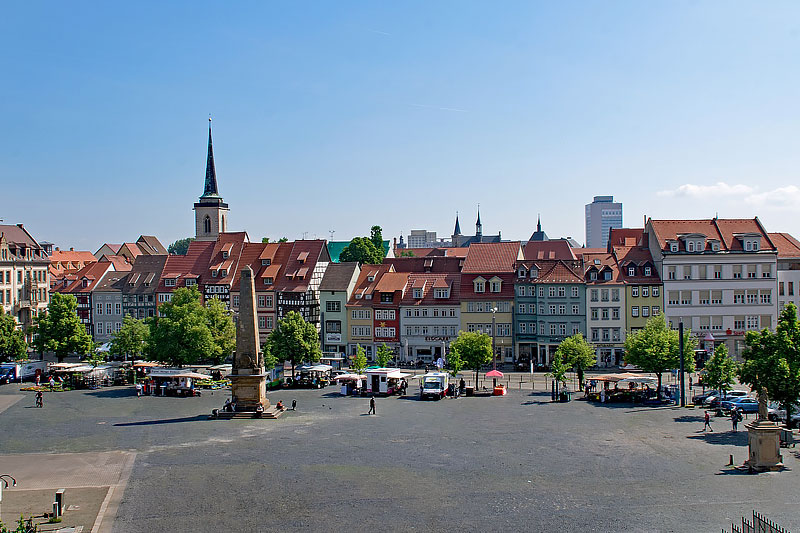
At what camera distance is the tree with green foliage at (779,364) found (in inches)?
1478

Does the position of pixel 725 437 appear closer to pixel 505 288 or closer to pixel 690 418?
pixel 690 418

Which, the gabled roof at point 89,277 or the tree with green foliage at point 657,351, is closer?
the tree with green foliage at point 657,351

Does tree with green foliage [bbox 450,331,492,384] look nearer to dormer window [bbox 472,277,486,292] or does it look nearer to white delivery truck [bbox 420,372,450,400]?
white delivery truck [bbox 420,372,450,400]

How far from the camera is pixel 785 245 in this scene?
78.0 metres

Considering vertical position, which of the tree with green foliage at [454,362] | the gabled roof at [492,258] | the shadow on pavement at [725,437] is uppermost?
the gabled roof at [492,258]

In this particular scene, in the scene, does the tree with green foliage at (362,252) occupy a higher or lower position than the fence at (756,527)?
higher

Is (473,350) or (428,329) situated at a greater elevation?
(428,329)

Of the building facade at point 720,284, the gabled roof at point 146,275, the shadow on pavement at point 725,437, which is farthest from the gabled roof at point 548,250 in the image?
the shadow on pavement at point 725,437

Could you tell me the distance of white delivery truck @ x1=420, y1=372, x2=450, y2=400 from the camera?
53250 millimetres

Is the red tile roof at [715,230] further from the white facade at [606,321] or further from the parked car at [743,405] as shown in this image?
the parked car at [743,405]

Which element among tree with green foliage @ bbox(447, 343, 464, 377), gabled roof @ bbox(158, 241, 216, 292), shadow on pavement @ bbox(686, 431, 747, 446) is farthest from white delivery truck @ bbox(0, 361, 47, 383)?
shadow on pavement @ bbox(686, 431, 747, 446)

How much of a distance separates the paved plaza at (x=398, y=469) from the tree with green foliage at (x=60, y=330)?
21.3 meters

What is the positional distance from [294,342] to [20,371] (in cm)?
2395

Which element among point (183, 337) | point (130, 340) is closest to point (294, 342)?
point (183, 337)
